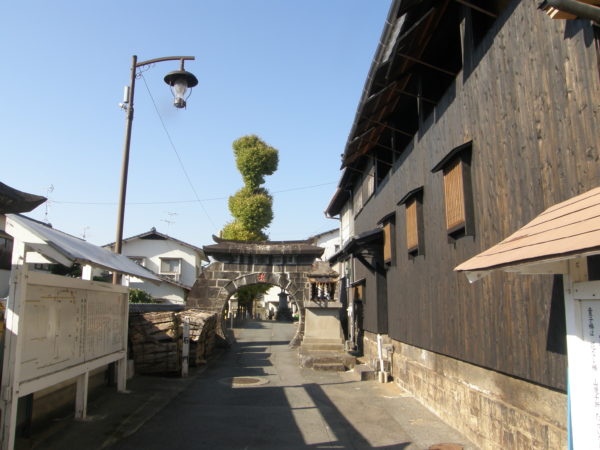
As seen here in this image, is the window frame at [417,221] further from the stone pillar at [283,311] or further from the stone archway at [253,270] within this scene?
the stone pillar at [283,311]

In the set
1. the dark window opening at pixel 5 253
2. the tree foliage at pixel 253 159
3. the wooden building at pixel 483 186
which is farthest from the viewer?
the tree foliage at pixel 253 159

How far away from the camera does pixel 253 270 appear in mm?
21734

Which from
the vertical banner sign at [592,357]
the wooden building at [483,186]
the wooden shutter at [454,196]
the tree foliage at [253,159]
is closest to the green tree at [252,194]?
the tree foliage at [253,159]

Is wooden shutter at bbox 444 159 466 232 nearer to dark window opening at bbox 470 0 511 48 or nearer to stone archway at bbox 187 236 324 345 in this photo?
dark window opening at bbox 470 0 511 48

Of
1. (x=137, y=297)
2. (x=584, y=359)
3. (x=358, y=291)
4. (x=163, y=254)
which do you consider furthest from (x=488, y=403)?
(x=163, y=254)

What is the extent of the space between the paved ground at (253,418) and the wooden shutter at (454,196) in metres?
3.29

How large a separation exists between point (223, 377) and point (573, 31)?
39.0 feet

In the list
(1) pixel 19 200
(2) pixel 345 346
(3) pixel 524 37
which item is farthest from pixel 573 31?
(2) pixel 345 346

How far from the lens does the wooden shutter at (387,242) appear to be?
12263mm

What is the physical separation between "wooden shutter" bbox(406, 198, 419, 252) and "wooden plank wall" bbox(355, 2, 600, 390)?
74 cm

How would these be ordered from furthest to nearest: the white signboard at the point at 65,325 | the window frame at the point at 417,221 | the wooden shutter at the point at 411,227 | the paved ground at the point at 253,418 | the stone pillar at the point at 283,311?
the stone pillar at the point at 283,311 → the wooden shutter at the point at 411,227 → the window frame at the point at 417,221 → the paved ground at the point at 253,418 → the white signboard at the point at 65,325

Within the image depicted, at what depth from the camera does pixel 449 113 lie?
8.18m

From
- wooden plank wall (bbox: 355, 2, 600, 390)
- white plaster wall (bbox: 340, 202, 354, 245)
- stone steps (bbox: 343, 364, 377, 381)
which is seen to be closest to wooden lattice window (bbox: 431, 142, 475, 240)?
wooden plank wall (bbox: 355, 2, 600, 390)

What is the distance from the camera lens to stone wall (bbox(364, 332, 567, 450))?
492cm
